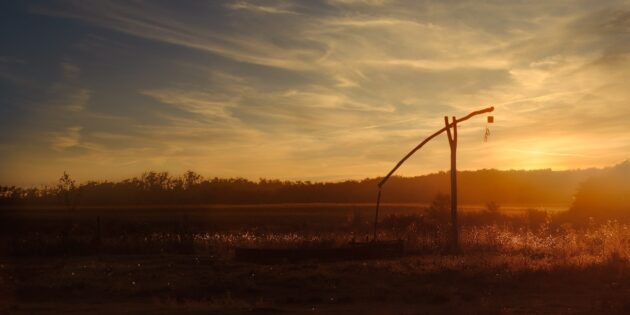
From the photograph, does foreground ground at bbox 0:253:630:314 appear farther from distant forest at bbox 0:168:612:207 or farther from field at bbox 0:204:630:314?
distant forest at bbox 0:168:612:207

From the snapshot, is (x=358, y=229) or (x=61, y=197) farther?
(x=61, y=197)

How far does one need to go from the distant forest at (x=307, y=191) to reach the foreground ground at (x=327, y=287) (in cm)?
5212

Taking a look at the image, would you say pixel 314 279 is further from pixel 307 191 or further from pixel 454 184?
pixel 307 191

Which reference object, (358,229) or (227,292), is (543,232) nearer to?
(358,229)

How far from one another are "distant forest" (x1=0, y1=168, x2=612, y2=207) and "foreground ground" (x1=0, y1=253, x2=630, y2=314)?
52.1 metres

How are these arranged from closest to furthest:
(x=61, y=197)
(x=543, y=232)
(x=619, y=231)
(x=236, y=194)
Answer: (x=619, y=231) → (x=543, y=232) → (x=61, y=197) → (x=236, y=194)

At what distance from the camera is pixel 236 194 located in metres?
105

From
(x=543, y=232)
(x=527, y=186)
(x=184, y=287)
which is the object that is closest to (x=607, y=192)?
(x=543, y=232)

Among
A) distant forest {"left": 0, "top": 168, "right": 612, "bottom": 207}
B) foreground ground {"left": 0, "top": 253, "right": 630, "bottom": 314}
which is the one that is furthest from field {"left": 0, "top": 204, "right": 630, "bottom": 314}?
distant forest {"left": 0, "top": 168, "right": 612, "bottom": 207}

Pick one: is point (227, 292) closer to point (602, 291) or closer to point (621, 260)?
point (602, 291)

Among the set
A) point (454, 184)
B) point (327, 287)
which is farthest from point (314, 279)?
point (454, 184)

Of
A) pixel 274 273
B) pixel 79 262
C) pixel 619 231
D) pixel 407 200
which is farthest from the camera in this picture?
pixel 407 200

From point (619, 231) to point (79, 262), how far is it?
2460 centimetres

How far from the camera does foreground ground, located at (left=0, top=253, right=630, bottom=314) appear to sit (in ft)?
54.7
